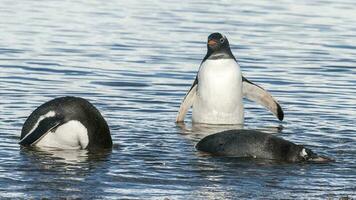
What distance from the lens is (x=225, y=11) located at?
2975 cm

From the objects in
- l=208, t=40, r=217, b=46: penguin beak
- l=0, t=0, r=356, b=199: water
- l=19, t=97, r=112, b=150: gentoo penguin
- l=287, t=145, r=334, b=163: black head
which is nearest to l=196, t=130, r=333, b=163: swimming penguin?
l=287, t=145, r=334, b=163: black head

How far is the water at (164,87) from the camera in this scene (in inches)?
363

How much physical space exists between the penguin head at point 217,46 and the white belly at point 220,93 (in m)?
0.07

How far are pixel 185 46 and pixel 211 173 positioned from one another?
11.4 metres

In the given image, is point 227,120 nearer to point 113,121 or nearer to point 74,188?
point 113,121

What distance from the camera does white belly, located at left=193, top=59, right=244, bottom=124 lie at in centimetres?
1327

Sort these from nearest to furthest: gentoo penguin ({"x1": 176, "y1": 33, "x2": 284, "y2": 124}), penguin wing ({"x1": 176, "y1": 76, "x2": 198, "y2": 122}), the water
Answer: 1. the water
2. penguin wing ({"x1": 176, "y1": 76, "x2": 198, "y2": 122})
3. gentoo penguin ({"x1": 176, "y1": 33, "x2": 284, "y2": 124})

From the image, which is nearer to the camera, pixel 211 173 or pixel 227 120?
pixel 211 173

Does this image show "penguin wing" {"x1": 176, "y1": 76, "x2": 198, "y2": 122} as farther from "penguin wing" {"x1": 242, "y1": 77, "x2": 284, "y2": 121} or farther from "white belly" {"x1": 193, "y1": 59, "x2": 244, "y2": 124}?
"penguin wing" {"x1": 242, "y1": 77, "x2": 284, "y2": 121}

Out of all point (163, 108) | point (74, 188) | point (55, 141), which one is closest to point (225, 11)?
point (163, 108)

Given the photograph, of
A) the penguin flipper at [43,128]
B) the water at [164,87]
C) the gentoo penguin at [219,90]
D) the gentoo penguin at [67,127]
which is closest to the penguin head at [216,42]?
the gentoo penguin at [219,90]

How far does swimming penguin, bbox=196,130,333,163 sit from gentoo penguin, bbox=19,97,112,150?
1021mm

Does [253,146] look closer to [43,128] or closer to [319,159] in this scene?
[319,159]

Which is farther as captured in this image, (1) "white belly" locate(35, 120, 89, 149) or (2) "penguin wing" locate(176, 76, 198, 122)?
(2) "penguin wing" locate(176, 76, 198, 122)
